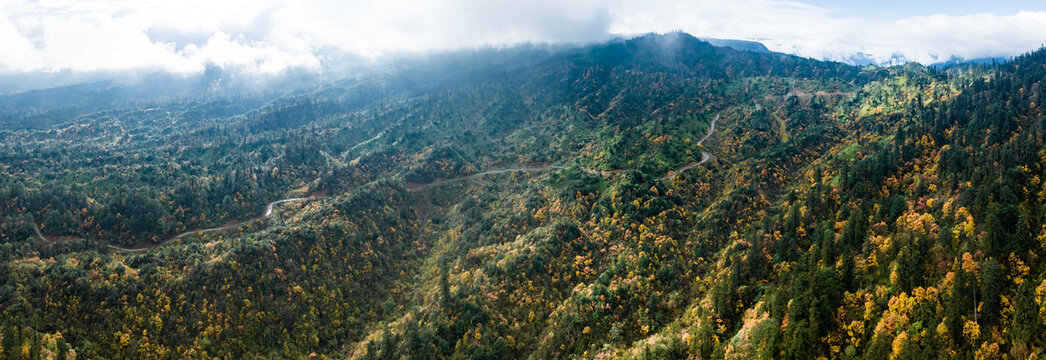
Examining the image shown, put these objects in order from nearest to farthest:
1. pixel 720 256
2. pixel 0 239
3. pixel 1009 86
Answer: pixel 720 256
pixel 0 239
pixel 1009 86

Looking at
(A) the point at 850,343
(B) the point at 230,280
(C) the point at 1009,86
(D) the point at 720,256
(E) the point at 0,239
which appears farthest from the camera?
(C) the point at 1009,86

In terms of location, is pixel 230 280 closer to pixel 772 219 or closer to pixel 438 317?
pixel 438 317

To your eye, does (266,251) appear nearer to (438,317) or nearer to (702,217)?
(438,317)

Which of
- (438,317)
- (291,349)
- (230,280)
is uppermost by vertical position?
(230,280)

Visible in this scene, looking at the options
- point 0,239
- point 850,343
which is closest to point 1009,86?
point 850,343

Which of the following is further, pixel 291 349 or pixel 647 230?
pixel 647 230

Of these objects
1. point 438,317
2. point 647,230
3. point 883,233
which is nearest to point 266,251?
point 438,317

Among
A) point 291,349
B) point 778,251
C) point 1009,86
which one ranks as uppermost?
point 1009,86

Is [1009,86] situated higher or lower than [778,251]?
higher

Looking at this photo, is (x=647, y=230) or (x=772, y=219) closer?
(x=772, y=219)
